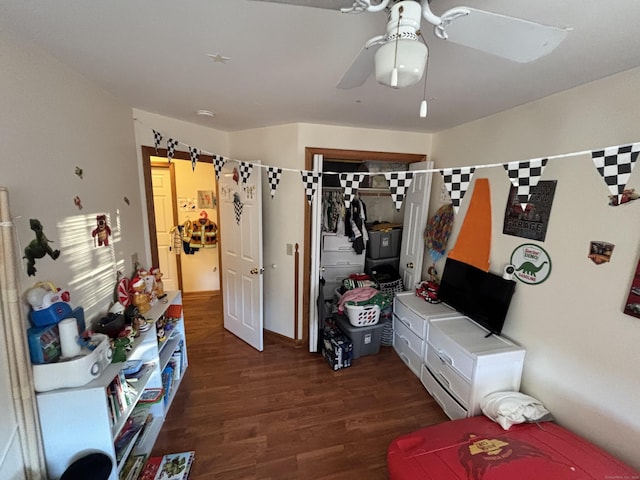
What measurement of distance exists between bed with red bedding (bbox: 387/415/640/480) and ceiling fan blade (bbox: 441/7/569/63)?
1.82 metres

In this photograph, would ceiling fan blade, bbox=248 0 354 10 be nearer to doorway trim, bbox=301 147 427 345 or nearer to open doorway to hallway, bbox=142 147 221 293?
doorway trim, bbox=301 147 427 345

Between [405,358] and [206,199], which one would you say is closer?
[405,358]

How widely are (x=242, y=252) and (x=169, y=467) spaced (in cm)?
176

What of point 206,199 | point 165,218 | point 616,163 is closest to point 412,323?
point 616,163

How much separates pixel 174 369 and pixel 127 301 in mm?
752

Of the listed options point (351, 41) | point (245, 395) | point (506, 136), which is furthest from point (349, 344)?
point (351, 41)

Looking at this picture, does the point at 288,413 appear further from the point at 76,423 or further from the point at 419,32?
the point at 419,32

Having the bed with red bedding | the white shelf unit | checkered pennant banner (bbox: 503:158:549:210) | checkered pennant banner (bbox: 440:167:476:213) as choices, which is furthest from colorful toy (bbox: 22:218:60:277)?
checkered pennant banner (bbox: 503:158:549:210)

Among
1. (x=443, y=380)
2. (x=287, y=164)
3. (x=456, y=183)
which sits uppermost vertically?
(x=287, y=164)

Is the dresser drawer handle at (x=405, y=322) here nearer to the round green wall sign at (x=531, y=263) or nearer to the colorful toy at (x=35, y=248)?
the round green wall sign at (x=531, y=263)

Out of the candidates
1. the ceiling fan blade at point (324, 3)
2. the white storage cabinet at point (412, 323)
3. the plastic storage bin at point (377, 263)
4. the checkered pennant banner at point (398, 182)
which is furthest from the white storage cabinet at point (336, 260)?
the ceiling fan blade at point (324, 3)

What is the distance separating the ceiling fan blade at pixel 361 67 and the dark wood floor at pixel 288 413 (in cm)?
219

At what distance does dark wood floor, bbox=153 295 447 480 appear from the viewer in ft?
5.56

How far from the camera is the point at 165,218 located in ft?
12.5
